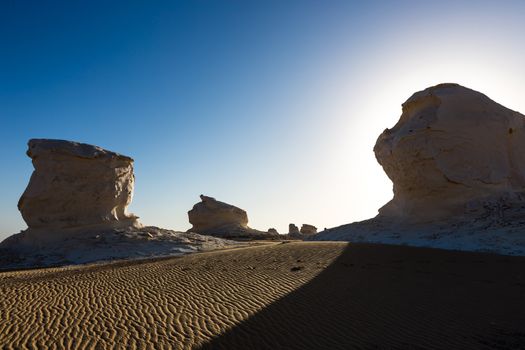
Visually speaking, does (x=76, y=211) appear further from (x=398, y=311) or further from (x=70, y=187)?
(x=398, y=311)

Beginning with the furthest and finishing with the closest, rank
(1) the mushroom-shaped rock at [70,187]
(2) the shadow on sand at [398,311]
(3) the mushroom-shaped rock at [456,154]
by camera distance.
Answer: (1) the mushroom-shaped rock at [70,187] → (3) the mushroom-shaped rock at [456,154] → (2) the shadow on sand at [398,311]

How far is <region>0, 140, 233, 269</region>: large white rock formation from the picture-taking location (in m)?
20.4

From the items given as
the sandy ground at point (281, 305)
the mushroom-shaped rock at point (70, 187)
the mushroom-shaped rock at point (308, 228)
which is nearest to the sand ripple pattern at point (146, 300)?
the sandy ground at point (281, 305)

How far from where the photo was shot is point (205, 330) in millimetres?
7043

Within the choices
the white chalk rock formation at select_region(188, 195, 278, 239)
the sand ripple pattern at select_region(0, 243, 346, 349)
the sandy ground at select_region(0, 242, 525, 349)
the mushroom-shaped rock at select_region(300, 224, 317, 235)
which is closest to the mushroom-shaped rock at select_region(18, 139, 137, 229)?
the sand ripple pattern at select_region(0, 243, 346, 349)

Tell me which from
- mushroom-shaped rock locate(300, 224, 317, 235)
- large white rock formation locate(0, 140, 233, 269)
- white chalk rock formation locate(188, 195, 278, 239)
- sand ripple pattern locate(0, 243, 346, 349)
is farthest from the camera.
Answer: mushroom-shaped rock locate(300, 224, 317, 235)

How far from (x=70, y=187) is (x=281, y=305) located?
1710 centimetres

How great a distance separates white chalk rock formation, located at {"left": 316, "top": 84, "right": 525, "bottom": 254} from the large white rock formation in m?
12.3

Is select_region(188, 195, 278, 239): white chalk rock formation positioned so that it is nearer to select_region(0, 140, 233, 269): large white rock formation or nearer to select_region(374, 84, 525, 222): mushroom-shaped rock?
select_region(0, 140, 233, 269): large white rock formation

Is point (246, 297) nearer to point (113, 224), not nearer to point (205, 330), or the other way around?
point (205, 330)

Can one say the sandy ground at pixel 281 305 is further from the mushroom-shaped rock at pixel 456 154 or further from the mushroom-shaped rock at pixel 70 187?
the mushroom-shaped rock at pixel 70 187

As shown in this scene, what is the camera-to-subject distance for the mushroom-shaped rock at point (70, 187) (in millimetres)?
21094

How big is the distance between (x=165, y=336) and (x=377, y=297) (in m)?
5.10

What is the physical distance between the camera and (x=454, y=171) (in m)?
18.7
